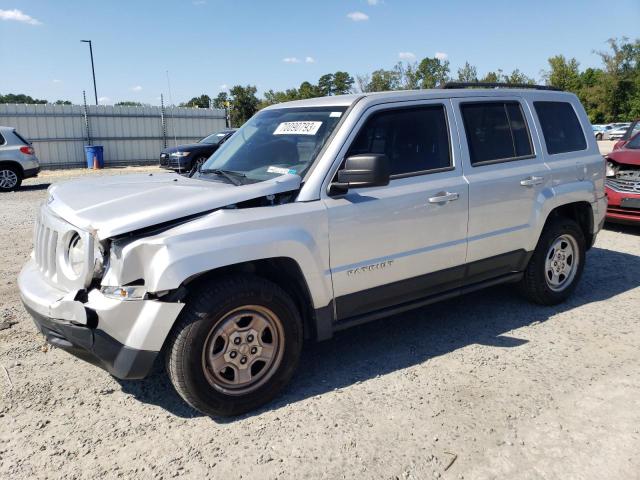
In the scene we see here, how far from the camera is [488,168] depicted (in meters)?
4.34

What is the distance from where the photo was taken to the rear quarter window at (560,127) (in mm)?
4883

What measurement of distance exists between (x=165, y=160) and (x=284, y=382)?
1573cm

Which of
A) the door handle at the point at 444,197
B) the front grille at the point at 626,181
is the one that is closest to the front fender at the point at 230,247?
the door handle at the point at 444,197

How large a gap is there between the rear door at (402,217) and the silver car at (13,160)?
13.5m

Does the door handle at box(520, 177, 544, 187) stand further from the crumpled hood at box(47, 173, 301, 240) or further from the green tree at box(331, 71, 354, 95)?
the green tree at box(331, 71, 354, 95)

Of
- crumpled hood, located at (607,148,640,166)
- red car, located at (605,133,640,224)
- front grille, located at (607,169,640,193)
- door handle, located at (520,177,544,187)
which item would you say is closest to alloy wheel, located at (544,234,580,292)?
door handle, located at (520,177,544,187)

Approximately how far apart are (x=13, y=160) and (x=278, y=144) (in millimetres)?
13005

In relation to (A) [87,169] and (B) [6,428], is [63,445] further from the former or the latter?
(A) [87,169]

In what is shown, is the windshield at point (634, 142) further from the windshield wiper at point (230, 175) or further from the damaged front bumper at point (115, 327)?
the damaged front bumper at point (115, 327)

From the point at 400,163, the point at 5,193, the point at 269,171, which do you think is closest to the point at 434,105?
the point at 400,163

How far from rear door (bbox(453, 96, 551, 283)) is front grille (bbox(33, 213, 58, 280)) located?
115 inches

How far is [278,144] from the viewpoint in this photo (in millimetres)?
3936

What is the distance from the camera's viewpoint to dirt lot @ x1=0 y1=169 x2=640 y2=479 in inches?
111

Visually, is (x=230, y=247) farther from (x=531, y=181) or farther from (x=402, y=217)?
(x=531, y=181)
